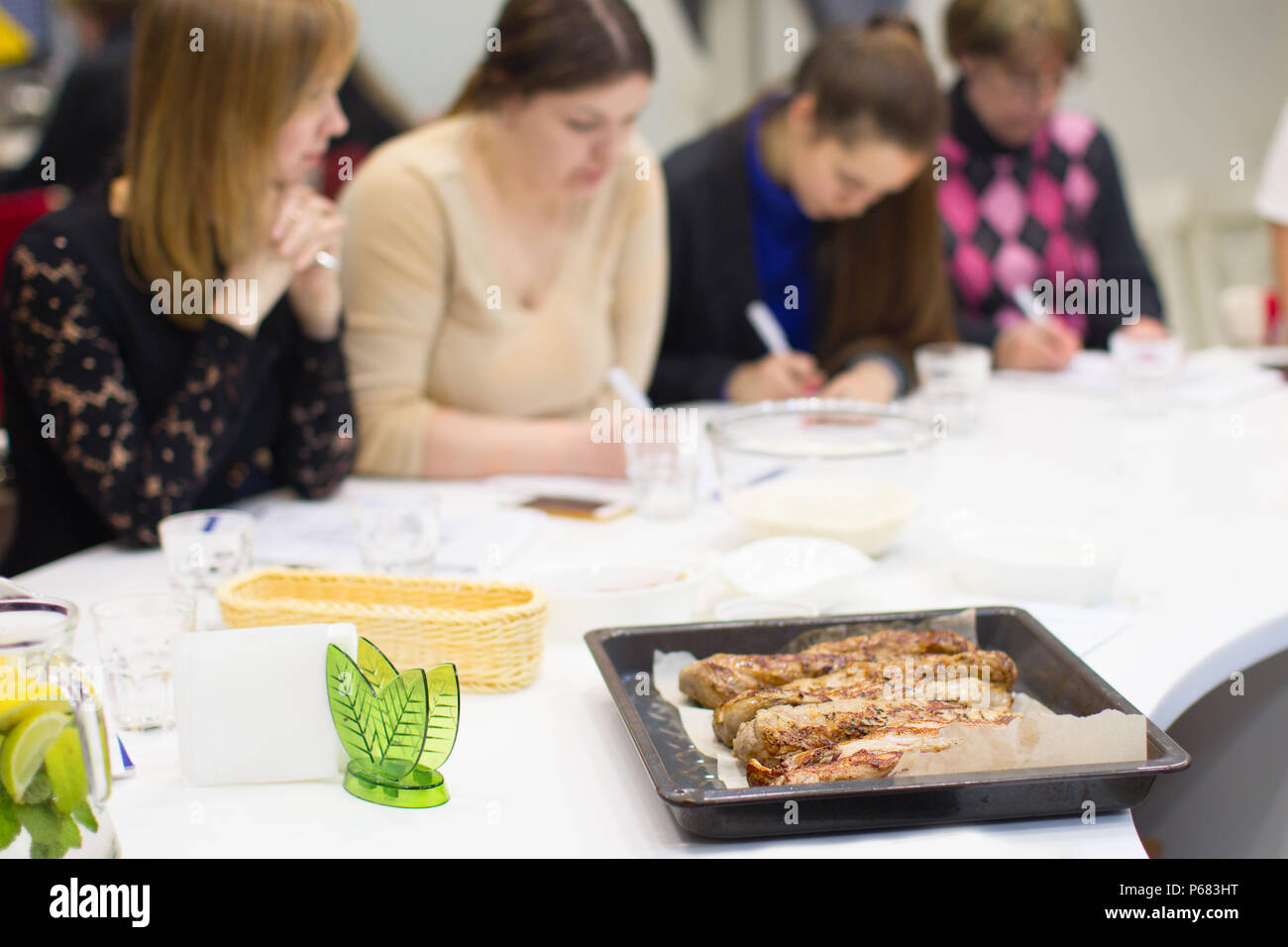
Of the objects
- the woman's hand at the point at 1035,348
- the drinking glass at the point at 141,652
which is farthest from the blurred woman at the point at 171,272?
the woman's hand at the point at 1035,348

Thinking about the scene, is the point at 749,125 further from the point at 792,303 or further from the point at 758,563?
the point at 758,563

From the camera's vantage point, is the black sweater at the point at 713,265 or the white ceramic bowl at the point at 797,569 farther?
the black sweater at the point at 713,265

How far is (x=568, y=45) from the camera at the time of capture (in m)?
1.80

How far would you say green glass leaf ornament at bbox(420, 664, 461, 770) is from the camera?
34.1 inches

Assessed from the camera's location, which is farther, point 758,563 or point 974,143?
point 974,143

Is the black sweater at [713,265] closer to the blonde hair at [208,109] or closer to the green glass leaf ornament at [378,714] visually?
the blonde hair at [208,109]

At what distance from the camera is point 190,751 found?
2.96 feet

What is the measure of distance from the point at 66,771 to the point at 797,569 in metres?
0.74

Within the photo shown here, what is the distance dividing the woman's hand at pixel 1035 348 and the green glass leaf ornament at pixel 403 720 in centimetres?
187

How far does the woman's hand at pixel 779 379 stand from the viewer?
2.17m

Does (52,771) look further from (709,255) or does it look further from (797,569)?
(709,255)

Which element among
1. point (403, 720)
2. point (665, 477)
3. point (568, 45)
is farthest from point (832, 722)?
point (568, 45)
